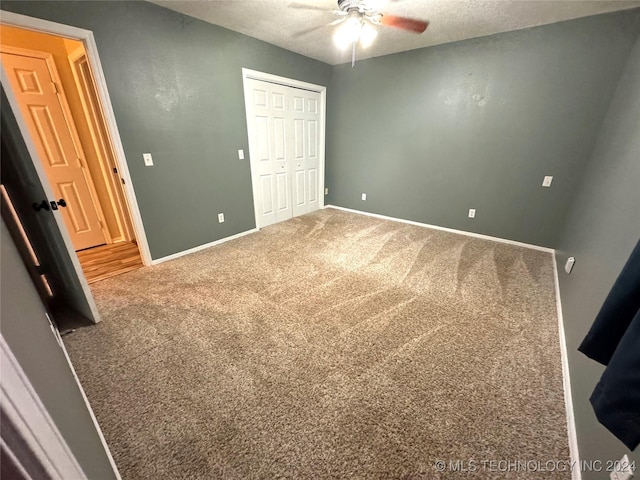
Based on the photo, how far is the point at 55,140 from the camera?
9.11 feet

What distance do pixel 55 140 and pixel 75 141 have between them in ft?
0.53

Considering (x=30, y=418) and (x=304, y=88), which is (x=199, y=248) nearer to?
(x=304, y=88)

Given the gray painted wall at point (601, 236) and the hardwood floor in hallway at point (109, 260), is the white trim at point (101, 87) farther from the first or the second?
the gray painted wall at point (601, 236)

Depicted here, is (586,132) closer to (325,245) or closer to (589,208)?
(589,208)

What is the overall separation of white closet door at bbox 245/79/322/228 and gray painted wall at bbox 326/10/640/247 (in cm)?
55

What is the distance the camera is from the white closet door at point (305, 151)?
389 centimetres

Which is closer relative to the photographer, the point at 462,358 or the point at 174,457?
the point at 174,457

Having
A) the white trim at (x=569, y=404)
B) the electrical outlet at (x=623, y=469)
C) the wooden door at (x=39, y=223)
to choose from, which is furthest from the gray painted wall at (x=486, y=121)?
the wooden door at (x=39, y=223)

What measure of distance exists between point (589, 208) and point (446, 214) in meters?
1.67

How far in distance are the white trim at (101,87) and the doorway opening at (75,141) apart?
3.0 inches

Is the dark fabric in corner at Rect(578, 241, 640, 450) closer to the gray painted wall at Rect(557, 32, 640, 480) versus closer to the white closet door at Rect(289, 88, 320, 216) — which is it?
the gray painted wall at Rect(557, 32, 640, 480)

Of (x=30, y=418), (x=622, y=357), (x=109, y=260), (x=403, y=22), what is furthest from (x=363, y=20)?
(x=109, y=260)

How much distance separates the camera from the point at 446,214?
3684mm

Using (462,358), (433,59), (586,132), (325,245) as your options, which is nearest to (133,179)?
(325,245)
